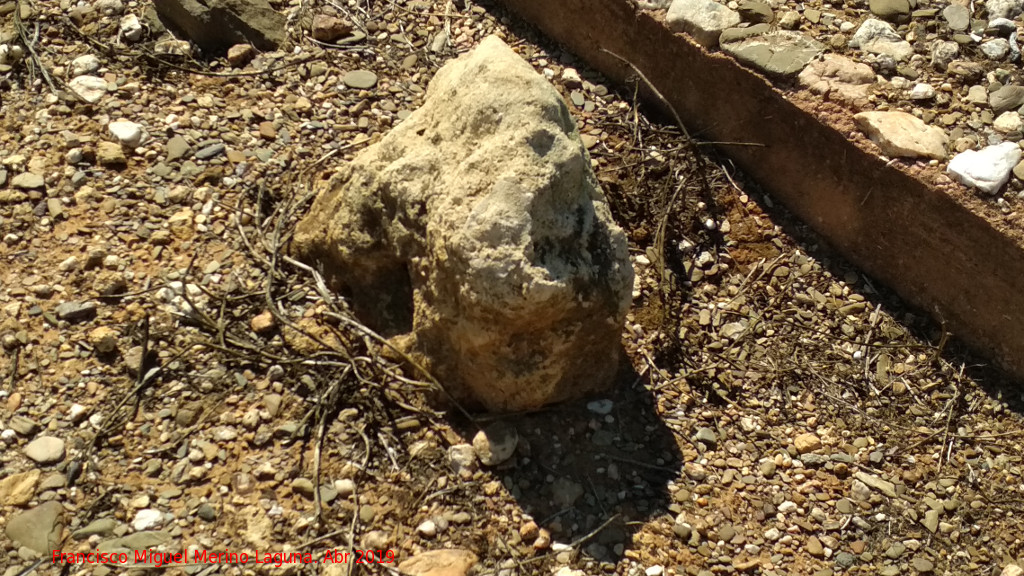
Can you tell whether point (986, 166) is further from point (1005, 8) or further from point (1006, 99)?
point (1005, 8)

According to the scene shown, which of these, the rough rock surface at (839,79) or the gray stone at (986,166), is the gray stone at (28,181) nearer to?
the rough rock surface at (839,79)

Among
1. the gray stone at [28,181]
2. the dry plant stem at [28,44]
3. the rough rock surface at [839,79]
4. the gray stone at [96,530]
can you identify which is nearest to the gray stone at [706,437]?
the rough rock surface at [839,79]

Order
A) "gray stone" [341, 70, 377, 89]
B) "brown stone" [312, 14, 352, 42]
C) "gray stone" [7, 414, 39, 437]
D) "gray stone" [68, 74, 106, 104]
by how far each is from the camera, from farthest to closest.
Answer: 1. "brown stone" [312, 14, 352, 42]
2. "gray stone" [341, 70, 377, 89]
3. "gray stone" [68, 74, 106, 104]
4. "gray stone" [7, 414, 39, 437]

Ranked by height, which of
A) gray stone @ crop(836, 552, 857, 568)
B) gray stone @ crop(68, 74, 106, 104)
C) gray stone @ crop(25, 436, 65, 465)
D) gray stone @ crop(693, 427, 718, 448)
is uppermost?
gray stone @ crop(68, 74, 106, 104)

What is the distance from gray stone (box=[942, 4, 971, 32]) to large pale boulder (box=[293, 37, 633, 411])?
1.66 meters

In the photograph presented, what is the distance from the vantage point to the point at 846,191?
134 inches

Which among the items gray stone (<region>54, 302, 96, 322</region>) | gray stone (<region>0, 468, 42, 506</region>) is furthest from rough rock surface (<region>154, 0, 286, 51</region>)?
gray stone (<region>0, 468, 42, 506</region>)

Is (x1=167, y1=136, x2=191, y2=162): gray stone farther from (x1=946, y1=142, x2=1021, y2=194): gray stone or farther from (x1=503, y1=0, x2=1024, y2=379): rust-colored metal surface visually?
(x1=946, y1=142, x2=1021, y2=194): gray stone

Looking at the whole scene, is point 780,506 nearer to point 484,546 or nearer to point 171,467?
point 484,546

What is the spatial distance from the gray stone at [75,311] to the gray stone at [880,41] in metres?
2.68

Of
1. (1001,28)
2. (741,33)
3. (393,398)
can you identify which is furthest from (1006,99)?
(393,398)

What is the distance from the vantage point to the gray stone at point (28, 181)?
3367 millimetres

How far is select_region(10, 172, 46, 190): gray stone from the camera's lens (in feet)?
11.0

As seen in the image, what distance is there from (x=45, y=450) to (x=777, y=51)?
104 inches
